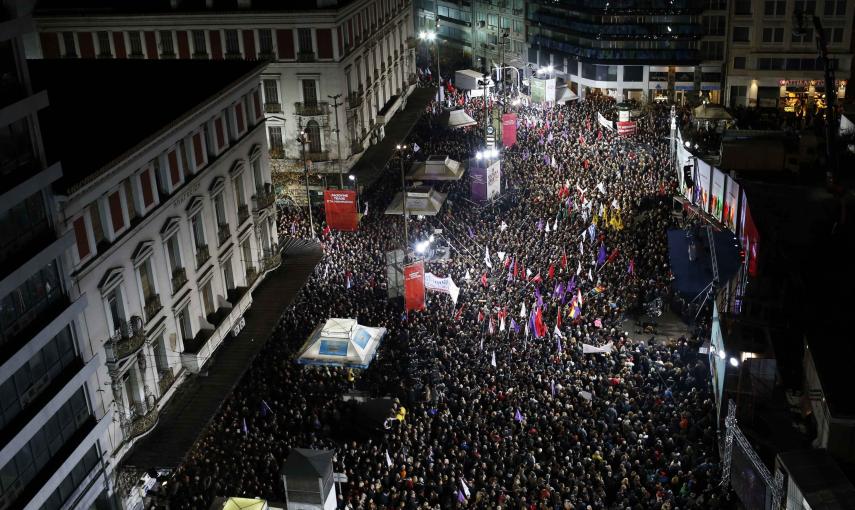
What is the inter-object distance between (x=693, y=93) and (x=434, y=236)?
139ft

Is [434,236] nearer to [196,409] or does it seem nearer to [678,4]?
[196,409]

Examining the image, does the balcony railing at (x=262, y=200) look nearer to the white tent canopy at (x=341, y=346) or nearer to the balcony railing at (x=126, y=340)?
the white tent canopy at (x=341, y=346)

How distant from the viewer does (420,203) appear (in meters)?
52.9

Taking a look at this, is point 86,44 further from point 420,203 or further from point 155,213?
point 155,213

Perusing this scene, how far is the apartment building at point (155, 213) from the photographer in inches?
1189

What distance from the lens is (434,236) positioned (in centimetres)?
4978

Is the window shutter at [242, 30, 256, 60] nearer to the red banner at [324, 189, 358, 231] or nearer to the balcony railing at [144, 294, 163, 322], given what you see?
the red banner at [324, 189, 358, 231]

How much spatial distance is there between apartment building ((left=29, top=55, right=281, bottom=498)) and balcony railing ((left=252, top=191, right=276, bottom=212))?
11 cm

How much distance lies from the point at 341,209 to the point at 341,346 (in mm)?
14842

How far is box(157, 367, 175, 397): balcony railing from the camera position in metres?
34.0

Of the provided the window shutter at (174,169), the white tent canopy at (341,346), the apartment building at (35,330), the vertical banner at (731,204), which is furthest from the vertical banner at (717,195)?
the apartment building at (35,330)

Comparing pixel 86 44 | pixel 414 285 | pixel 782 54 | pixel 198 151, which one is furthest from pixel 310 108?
pixel 782 54

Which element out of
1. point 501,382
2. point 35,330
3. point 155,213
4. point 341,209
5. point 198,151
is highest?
point 198,151

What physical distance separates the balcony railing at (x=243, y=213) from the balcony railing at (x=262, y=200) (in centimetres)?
77
